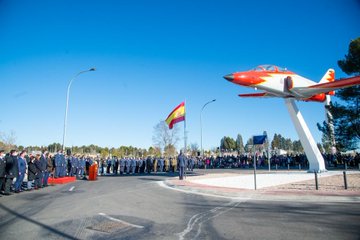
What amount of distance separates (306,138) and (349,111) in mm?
10954

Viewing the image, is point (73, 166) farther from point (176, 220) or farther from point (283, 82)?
point (283, 82)

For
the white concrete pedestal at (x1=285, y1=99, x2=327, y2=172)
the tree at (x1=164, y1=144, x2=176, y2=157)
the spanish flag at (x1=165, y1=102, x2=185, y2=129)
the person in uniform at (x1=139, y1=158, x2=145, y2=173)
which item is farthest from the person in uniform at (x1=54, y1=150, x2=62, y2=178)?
the tree at (x1=164, y1=144, x2=176, y2=157)

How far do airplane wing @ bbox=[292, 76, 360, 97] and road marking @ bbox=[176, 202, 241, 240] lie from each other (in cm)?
1412

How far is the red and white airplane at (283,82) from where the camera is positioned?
1747 centimetres

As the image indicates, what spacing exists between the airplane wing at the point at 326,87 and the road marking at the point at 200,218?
1412 centimetres

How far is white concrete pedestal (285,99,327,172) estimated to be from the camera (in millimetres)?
20812

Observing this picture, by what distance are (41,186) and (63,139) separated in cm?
774

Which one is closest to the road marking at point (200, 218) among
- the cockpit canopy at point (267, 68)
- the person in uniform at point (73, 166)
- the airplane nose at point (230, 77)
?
the airplane nose at point (230, 77)

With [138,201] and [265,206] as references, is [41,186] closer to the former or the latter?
[138,201]

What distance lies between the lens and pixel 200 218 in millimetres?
6883

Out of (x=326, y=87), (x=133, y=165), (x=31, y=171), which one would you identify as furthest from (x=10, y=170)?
(x=326, y=87)

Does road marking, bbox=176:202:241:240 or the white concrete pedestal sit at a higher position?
the white concrete pedestal

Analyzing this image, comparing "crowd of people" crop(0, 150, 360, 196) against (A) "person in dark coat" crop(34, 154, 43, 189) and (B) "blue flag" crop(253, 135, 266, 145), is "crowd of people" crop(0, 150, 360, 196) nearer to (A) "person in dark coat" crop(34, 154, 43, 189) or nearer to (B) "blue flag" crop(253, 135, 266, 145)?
(A) "person in dark coat" crop(34, 154, 43, 189)

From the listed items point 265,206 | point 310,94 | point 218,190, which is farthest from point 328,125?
point 265,206
